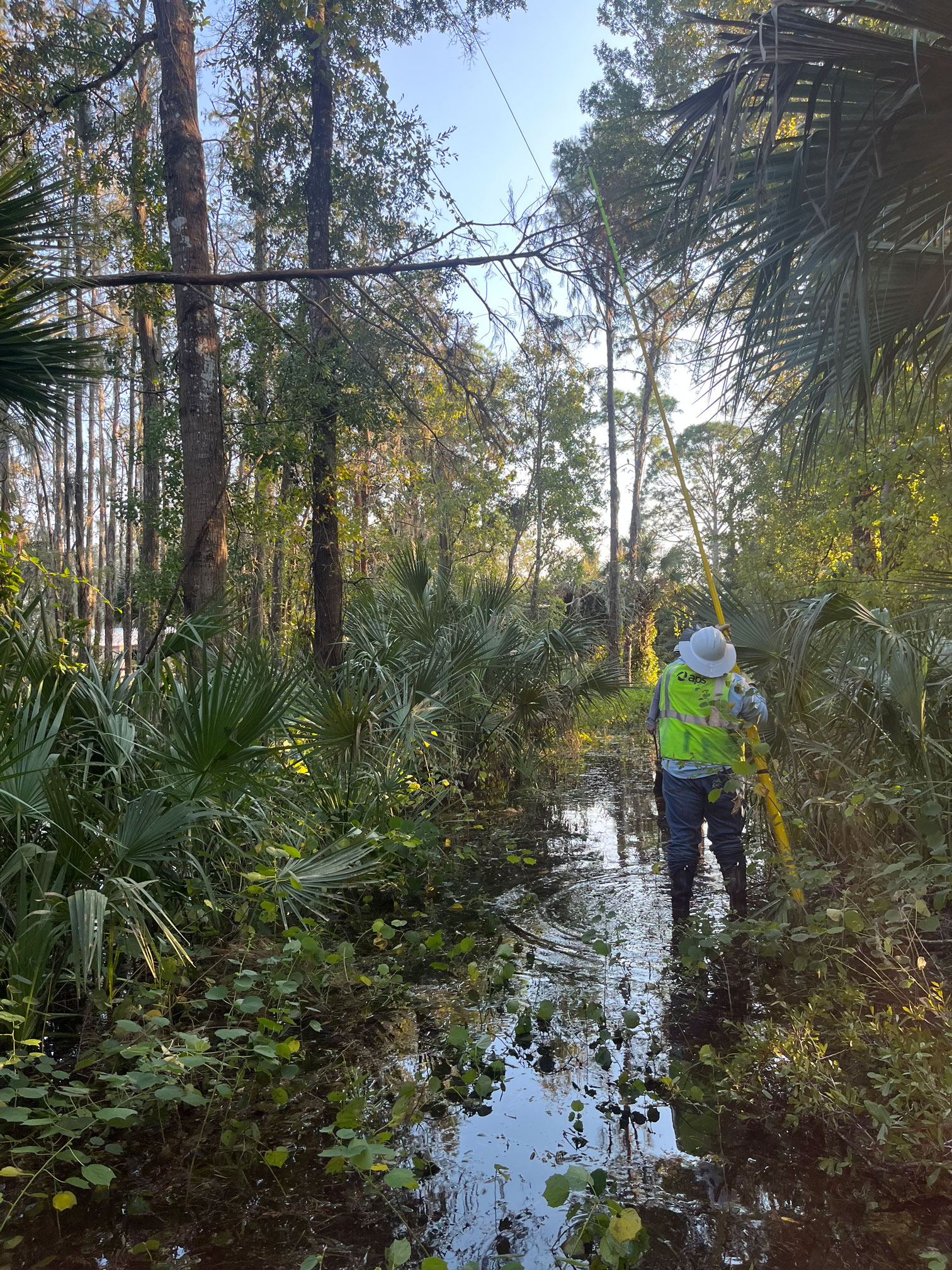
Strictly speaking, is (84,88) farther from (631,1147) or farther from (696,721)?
(631,1147)

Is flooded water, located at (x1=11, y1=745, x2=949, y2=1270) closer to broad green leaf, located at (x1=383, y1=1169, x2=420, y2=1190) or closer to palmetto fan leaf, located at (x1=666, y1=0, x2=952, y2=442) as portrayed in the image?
broad green leaf, located at (x1=383, y1=1169, x2=420, y2=1190)

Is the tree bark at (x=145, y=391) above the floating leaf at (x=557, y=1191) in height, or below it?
above

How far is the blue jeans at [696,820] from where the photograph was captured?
201 inches

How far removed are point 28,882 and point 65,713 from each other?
2.95 feet

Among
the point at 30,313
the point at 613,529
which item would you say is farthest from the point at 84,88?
the point at 613,529

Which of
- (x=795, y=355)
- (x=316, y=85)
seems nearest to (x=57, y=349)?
(x=795, y=355)

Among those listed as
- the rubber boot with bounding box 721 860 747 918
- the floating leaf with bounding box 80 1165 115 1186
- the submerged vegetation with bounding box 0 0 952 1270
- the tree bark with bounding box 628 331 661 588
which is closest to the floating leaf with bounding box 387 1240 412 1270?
the submerged vegetation with bounding box 0 0 952 1270

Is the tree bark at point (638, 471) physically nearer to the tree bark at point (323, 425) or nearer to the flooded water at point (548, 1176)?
the tree bark at point (323, 425)

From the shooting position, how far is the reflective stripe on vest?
497cm

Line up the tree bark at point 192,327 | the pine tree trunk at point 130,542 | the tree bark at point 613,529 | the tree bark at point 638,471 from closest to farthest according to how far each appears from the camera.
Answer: the pine tree trunk at point 130,542 → the tree bark at point 192,327 → the tree bark at point 613,529 → the tree bark at point 638,471

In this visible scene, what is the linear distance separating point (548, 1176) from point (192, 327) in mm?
6581

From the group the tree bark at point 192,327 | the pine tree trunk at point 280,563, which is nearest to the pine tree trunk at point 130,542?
the tree bark at point 192,327

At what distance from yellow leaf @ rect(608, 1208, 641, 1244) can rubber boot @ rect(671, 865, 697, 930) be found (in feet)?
10.2

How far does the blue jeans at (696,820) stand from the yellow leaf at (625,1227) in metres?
3.04
